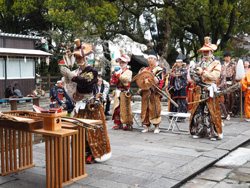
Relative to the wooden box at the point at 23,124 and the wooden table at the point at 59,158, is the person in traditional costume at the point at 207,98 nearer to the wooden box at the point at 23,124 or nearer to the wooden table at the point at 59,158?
the wooden table at the point at 59,158

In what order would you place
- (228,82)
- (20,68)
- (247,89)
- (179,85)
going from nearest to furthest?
1. (179,85)
2. (247,89)
3. (228,82)
4. (20,68)

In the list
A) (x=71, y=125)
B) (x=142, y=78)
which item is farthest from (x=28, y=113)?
(x=142, y=78)

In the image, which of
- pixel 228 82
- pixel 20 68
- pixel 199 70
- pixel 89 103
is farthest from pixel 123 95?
pixel 20 68

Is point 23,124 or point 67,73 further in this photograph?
point 67,73

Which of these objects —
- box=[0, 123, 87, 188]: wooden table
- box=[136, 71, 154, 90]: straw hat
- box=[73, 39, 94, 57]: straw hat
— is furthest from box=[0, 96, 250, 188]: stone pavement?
box=[73, 39, 94, 57]: straw hat

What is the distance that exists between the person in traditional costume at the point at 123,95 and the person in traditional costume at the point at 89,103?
2764 mm

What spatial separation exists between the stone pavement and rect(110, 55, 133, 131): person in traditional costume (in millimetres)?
477

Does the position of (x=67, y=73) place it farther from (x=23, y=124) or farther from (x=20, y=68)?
(x=20, y=68)

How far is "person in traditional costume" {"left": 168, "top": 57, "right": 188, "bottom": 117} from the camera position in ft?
30.4

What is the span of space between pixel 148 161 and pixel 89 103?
4.70 feet

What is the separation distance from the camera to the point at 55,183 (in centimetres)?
385

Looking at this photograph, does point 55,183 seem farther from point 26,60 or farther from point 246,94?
point 26,60

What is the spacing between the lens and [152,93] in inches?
304

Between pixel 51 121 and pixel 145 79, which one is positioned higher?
pixel 145 79
